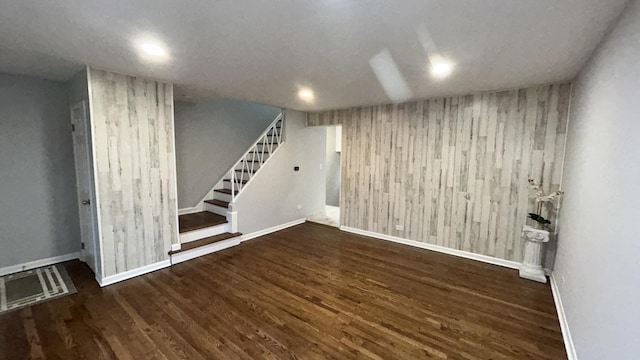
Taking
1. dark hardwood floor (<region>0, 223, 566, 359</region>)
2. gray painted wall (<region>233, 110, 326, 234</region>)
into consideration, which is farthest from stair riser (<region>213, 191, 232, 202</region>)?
dark hardwood floor (<region>0, 223, 566, 359</region>)

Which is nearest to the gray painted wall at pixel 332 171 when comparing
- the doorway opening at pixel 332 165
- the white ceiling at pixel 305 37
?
the doorway opening at pixel 332 165

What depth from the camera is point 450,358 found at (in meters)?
2.09

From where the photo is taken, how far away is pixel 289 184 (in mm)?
5664

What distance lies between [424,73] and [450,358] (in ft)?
8.89

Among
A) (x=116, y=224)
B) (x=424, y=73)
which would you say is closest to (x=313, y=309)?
(x=116, y=224)

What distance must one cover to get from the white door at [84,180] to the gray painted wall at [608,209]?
461 centimetres

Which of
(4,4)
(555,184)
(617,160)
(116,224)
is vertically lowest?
(116,224)

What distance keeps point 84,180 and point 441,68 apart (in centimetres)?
452

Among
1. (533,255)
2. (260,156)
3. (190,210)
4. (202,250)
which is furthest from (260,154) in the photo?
(533,255)

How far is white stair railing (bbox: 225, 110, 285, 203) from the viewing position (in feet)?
17.1

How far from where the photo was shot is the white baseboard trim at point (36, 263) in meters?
3.37

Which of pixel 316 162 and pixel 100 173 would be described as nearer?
pixel 100 173

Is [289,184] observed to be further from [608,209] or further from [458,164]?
[608,209]

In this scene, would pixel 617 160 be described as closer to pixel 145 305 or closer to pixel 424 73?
pixel 424 73
